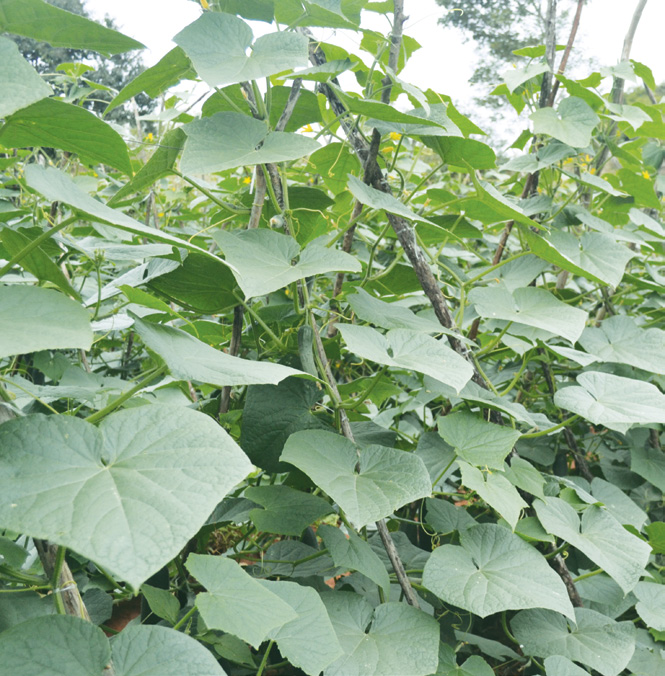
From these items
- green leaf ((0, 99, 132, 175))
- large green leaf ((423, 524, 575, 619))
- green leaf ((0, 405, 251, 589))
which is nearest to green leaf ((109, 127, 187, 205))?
green leaf ((0, 99, 132, 175))

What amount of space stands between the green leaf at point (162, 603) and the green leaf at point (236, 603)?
0.61 ft

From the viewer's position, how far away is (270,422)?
896mm

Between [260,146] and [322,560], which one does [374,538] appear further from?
[260,146]

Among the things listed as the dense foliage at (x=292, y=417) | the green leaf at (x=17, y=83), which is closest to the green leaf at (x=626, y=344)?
the dense foliage at (x=292, y=417)

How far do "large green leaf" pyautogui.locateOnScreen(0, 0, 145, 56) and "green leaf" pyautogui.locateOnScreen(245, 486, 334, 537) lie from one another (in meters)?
0.61

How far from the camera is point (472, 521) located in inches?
39.8

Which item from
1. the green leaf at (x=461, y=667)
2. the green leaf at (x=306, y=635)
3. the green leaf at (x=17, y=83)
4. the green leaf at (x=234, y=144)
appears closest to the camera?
the green leaf at (x=17, y=83)

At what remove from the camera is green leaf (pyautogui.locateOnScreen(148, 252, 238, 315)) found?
87 centimetres

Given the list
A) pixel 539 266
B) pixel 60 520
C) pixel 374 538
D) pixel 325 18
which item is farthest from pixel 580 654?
pixel 325 18

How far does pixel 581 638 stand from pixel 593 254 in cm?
72

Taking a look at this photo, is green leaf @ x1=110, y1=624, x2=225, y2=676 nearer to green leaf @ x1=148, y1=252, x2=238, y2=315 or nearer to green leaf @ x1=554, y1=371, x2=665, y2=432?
green leaf @ x1=148, y1=252, x2=238, y2=315

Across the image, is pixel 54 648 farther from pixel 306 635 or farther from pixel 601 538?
pixel 601 538

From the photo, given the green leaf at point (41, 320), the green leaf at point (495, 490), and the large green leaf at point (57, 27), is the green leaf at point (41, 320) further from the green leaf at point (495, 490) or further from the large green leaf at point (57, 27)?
the green leaf at point (495, 490)

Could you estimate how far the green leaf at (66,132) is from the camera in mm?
639
